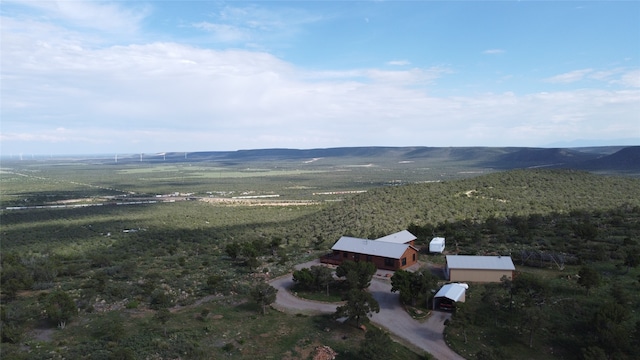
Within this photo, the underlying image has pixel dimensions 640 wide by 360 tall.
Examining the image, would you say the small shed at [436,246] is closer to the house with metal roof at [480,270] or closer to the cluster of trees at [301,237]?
the cluster of trees at [301,237]

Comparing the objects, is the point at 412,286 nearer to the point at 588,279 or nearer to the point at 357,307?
the point at 357,307

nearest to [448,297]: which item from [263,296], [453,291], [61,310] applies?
[453,291]

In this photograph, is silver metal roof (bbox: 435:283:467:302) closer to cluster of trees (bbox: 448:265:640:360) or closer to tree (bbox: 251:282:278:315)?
cluster of trees (bbox: 448:265:640:360)

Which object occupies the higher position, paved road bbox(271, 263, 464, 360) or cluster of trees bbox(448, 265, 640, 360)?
cluster of trees bbox(448, 265, 640, 360)

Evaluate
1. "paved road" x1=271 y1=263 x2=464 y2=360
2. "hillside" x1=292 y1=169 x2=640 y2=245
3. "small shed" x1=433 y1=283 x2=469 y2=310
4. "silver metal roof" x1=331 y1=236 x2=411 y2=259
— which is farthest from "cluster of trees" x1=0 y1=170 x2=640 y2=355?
"silver metal roof" x1=331 y1=236 x2=411 y2=259

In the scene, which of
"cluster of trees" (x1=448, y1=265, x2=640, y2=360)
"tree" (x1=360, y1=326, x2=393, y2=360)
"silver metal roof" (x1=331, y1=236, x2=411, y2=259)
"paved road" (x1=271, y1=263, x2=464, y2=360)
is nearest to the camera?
"tree" (x1=360, y1=326, x2=393, y2=360)

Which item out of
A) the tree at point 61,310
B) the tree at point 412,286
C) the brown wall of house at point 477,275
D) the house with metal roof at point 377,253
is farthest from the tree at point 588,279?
→ the tree at point 61,310
